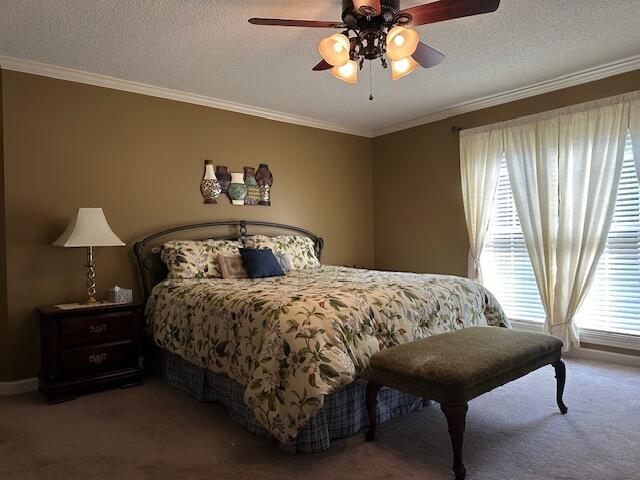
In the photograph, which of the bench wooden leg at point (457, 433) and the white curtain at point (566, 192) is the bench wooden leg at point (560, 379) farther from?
the white curtain at point (566, 192)

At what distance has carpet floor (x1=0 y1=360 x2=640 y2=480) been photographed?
2.10m

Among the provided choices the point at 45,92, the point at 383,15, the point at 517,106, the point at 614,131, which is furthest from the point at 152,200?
the point at 614,131

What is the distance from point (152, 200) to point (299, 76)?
171 centimetres

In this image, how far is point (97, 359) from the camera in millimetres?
3242

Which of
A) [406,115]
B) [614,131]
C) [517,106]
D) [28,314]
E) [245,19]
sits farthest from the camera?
[406,115]

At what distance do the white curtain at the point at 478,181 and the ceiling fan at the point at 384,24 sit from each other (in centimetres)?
207

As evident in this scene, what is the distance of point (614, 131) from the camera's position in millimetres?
3609

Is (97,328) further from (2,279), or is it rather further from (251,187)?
(251,187)

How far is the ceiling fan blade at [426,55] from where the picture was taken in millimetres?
2516

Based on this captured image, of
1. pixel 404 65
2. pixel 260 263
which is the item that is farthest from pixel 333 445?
pixel 404 65

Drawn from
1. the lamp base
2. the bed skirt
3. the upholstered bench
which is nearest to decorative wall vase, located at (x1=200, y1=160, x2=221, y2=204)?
the lamp base

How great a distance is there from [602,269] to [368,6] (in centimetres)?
309

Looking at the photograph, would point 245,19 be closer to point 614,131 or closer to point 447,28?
point 447,28

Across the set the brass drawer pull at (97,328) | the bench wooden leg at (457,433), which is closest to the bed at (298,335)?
the brass drawer pull at (97,328)
